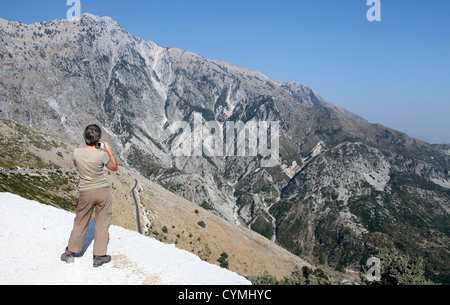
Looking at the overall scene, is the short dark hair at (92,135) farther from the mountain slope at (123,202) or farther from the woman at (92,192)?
the mountain slope at (123,202)

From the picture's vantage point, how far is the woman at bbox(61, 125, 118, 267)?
9.41 meters

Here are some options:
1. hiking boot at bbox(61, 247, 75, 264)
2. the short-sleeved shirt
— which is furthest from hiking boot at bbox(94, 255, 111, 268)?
the short-sleeved shirt

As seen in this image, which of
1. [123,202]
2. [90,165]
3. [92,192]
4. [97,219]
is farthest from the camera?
[123,202]

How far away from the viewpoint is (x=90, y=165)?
370 inches

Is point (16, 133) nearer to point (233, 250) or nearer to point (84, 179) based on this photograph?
point (233, 250)

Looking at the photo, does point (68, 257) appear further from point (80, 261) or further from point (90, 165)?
point (90, 165)

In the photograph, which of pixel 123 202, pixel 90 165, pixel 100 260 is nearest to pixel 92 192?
pixel 90 165

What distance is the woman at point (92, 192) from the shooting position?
941 cm

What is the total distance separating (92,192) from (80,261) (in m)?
2.50

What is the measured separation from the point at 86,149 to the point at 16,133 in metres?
77.8

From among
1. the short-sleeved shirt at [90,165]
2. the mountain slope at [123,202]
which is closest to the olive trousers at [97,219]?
the short-sleeved shirt at [90,165]

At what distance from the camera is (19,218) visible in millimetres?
12609
